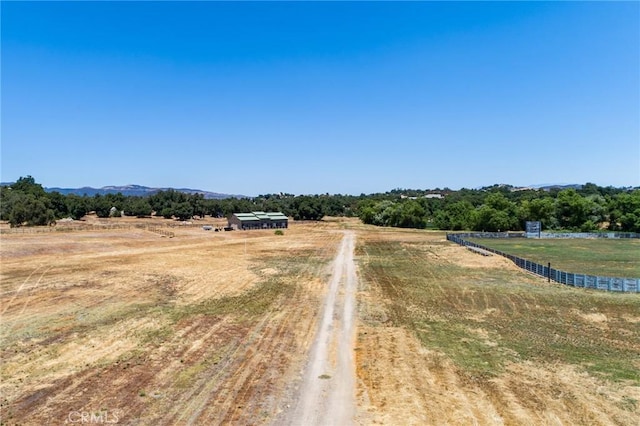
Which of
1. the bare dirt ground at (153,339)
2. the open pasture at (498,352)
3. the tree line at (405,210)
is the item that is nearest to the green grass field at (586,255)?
the open pasture at (498,352)

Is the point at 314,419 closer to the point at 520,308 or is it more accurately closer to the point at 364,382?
the point at 364,382

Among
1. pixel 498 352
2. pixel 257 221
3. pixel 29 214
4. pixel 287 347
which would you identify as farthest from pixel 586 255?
pixel 29 214

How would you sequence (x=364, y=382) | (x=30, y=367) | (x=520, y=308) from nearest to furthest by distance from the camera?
1. (x=364, y=382)
2. (x=30, y=367)
3. (x=520, y=308)

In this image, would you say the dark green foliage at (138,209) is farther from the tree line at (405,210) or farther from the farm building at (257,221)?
the farm building at (257,221)

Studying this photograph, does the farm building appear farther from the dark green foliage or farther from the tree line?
the dark green foliage

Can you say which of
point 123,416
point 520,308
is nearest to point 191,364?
point 123,416

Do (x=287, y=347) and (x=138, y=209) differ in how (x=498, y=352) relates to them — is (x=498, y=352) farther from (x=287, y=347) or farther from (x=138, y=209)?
(x=138, y=209)

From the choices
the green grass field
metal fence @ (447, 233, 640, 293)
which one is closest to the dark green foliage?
the green grass field
